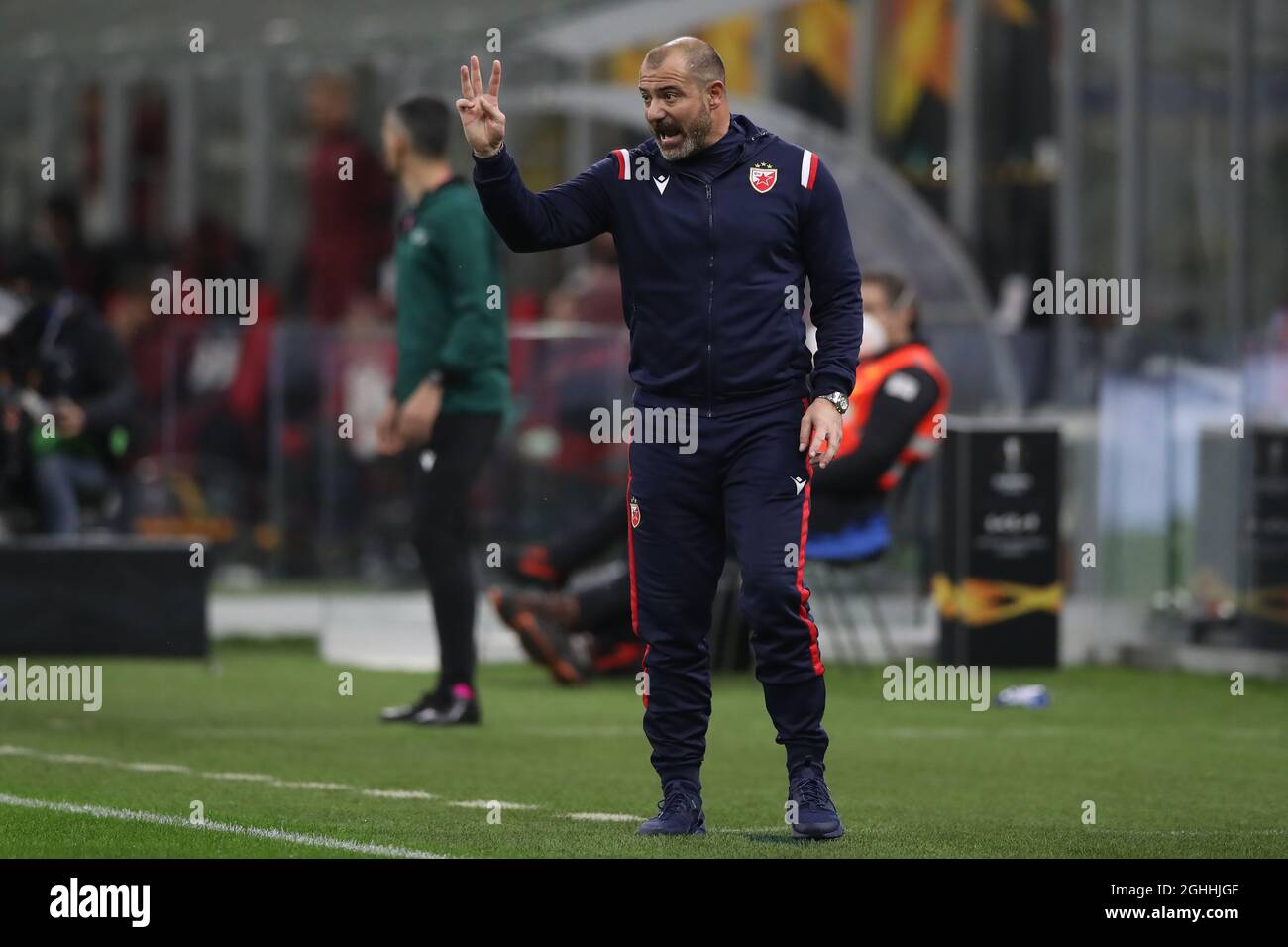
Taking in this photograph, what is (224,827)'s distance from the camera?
679cm

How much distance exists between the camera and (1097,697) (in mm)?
11633

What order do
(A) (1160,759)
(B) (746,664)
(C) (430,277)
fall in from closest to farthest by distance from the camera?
(A) (1160,759)
(C) (430,277)
(B) (746,664)

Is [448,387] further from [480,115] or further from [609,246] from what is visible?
[609,246]

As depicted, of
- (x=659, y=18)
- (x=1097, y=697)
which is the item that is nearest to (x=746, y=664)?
(x=1097, y=697)

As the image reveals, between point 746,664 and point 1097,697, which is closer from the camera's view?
point 1097,697

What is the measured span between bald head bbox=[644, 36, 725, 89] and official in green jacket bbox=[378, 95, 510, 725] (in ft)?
10.3

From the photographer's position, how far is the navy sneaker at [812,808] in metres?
6.63

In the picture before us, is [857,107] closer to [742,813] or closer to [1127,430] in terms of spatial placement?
[1127,430]

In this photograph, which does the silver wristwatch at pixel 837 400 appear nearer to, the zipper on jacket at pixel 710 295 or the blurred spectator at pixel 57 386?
the zipper on jacket at pixel 710 295

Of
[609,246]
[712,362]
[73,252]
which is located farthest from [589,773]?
[73,252]

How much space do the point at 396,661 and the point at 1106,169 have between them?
294 inches

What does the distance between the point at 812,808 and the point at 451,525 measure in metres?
3.46

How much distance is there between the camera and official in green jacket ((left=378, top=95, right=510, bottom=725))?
32.2ft

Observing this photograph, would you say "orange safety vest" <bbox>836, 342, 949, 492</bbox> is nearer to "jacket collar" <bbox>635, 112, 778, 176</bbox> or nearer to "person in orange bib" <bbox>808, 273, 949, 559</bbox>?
"person in orange bib" <bbox>808, 273, 949, 559</bbox>
